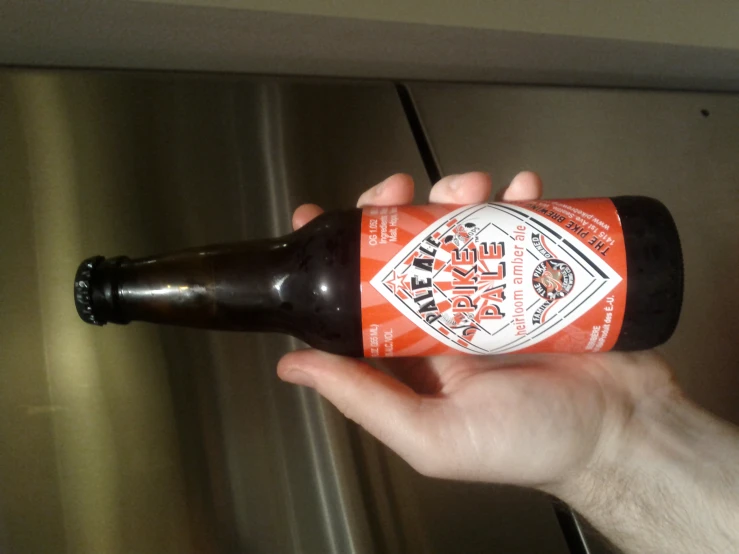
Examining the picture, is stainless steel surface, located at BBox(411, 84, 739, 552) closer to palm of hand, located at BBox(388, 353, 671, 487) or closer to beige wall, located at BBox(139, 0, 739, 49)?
beige wall, located at BBox(139, 0, 739, 49)

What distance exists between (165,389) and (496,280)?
0.52 metres

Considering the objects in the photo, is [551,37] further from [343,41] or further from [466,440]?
[466,440]

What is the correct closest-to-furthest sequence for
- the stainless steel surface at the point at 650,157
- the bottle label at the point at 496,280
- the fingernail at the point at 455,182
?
the bottle label at the point at 496,280 < the fingernail at the point at 455,182 < the stainless steel surface at the point at 650,157

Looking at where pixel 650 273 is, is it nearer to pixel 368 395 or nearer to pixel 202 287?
pixel 368 395

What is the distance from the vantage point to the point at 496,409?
2.20 ft

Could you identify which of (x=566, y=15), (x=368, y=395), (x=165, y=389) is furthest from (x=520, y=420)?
(x=566, y=15)

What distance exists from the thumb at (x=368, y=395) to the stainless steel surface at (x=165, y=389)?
176 millimetres

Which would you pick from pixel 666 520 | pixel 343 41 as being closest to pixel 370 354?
pixel 666 520

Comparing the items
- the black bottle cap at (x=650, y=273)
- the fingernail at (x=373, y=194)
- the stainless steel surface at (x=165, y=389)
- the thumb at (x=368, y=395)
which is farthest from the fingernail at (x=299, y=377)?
the black bottle cap at (x=650, y=273)

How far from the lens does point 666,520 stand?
0.68m

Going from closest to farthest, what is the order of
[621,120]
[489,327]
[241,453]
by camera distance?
[489,327] → [241,453] → [621,120]

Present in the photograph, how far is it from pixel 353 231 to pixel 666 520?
0.52 m

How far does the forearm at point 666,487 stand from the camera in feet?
2.18

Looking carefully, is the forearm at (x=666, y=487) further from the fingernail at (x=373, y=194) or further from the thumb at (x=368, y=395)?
the fingernail at (x=373, y=194)
